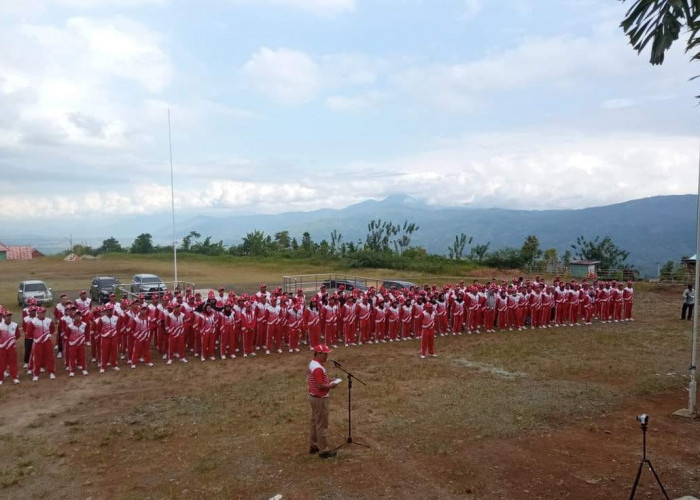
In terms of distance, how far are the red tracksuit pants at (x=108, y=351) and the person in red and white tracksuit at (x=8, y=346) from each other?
75.2 inches

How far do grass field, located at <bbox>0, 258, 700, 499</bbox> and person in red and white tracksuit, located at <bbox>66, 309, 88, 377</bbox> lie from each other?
60 centimetres

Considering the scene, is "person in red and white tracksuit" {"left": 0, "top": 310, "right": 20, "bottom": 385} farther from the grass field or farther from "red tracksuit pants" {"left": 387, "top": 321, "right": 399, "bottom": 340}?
"red tracksuit pants" {"left": 387, "top": 321, "right": 399, "bottom": 340}

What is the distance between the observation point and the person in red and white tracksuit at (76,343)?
12664 mm

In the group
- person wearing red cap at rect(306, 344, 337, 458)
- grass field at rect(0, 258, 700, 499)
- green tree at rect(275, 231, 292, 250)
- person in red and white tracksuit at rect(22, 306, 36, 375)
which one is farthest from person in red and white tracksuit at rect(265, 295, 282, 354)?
green tree at rect(275, 231, 292, 250)

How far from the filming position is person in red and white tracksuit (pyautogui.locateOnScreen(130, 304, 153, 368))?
1385cm

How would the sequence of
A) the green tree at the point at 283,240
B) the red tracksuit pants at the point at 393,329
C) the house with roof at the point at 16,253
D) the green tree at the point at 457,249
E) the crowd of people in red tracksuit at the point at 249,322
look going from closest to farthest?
1. the crowd of people in red tracksuit at the point at 249,322
2. the red tracksuit pants at the point at 393,329
3. the green tree at the point at 457,249
4. the house with roof at the point at 16,253
5. the green tree at the point at 283,240

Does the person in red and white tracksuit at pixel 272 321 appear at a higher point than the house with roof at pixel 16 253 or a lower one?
lower

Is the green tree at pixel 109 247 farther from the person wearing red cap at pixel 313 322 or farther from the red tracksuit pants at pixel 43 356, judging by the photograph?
the person wearing red cap at pixel 313 322

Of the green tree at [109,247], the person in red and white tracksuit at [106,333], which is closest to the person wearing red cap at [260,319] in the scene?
the person in red and white tracksuit at [106,333]

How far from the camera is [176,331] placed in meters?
14.5

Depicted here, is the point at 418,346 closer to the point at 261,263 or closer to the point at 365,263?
the point at 365,263

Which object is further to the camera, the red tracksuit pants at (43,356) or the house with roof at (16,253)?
the house with roof at (16,253)

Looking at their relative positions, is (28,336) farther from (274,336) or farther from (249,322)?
(274,336)

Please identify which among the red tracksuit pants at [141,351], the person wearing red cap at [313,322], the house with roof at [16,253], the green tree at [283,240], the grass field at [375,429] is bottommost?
the grass field at [375,429]
